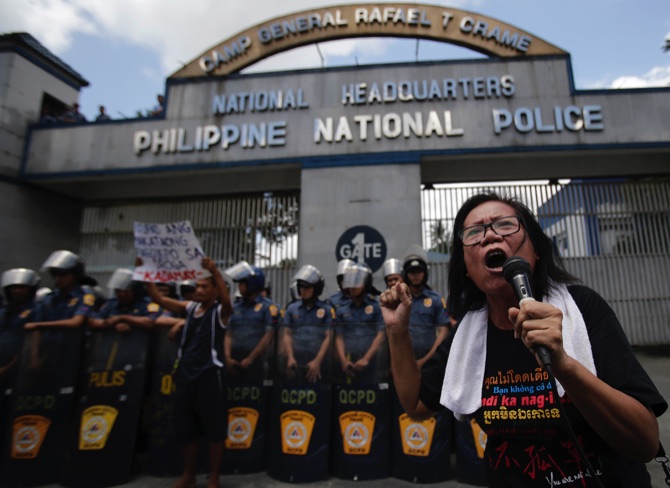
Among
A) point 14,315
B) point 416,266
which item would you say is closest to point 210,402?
point 14,315

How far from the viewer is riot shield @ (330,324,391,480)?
393cm

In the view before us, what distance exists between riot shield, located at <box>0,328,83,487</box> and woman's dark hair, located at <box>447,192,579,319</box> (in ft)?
13.8

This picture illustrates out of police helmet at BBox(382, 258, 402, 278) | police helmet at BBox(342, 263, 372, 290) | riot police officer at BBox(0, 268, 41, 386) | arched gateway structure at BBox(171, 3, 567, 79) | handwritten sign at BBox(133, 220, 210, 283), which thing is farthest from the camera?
arched gateway structure at BBox(171, 3, 567, 79)

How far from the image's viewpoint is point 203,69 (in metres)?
10.2

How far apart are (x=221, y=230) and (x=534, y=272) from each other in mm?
9514

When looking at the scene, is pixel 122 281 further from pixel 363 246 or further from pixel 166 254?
pixel 363 246

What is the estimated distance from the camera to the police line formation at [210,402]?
3.87m

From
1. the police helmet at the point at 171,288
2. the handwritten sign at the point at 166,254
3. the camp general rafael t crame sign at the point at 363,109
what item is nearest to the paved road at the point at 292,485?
the handwritten sign at the point at 166,254

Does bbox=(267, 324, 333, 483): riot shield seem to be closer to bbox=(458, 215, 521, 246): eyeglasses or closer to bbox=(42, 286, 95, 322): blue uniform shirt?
bbox=(42, 286, 95, 322): blue uniform shirt

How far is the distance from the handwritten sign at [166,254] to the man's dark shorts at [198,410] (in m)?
1.01

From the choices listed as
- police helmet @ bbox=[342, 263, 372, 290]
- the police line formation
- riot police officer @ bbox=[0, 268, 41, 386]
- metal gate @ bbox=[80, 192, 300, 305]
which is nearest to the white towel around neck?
the police line formation

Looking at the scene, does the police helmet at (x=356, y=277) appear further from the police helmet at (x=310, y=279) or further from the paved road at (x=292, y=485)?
the paved road at (x=292, y=485)

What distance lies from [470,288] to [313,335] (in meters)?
2.77

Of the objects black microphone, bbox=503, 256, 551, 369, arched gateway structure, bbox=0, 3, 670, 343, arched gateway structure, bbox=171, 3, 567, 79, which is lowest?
black microphone, bbox=503, 256, 551, 369
